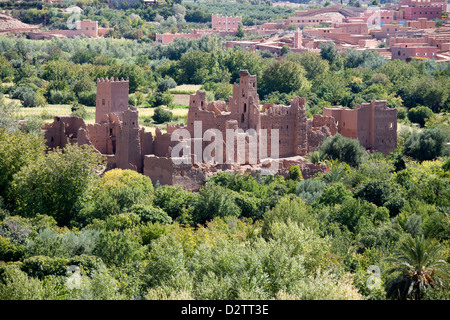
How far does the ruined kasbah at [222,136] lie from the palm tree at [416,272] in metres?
15.1

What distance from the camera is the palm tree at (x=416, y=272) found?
24938 millimetres

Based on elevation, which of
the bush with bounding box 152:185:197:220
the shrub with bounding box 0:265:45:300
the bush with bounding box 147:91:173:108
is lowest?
the bush with bounding box 147:91:173:108

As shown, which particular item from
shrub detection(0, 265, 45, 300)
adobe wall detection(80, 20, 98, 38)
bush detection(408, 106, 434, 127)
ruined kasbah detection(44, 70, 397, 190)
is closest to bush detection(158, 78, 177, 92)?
bush detection(408, 106, 434, 127)

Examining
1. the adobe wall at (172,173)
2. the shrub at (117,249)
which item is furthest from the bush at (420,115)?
the shrub at (117,249)

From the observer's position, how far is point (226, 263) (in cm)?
2547

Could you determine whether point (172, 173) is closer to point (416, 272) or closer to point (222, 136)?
point (222, 136)

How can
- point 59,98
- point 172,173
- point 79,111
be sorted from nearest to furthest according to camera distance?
point 172,173
point 79,111
point 59,98

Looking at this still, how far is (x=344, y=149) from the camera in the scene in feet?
145

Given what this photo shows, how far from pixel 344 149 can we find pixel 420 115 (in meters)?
18.5

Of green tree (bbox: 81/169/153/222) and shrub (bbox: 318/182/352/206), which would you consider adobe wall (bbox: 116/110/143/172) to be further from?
shrub (bbox: 318/182/352/206)

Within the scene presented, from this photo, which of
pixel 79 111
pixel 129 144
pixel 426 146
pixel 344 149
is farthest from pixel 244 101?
pixel 79 111

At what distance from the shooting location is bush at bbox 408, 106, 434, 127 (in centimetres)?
6119

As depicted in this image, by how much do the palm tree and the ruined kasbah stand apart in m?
15.1

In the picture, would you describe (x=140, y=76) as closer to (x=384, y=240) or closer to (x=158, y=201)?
(x=158, y=201)
